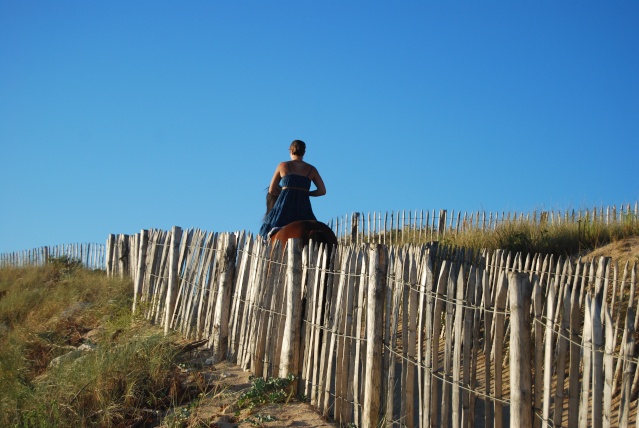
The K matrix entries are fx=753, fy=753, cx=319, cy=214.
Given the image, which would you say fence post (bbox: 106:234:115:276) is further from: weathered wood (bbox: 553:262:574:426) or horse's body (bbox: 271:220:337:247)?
weathered wood (bbox: 553:262:574:426)

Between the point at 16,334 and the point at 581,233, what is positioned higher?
the point at 581,233

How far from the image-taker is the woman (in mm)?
9188

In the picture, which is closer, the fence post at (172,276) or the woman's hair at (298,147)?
the woman's hair at (298,147)

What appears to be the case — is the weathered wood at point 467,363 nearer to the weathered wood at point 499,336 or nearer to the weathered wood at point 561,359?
the weathered wood at point 499,336

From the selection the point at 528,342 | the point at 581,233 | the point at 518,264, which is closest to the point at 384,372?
the point at 528,342

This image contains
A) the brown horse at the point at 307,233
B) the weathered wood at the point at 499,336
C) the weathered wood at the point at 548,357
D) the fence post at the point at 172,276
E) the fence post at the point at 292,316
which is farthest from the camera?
the fence post at the point at 172,276

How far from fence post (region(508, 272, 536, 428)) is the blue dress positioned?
16.4 feet

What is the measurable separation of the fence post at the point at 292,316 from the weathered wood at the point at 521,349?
2.94 m

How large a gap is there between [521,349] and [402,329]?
1.25 metres

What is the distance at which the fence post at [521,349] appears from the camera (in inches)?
172

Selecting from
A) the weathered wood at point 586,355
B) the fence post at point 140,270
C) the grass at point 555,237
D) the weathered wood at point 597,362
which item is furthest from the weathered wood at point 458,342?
the grass at point 555,237

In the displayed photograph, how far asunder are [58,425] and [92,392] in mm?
618

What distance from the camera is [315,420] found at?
6262mm

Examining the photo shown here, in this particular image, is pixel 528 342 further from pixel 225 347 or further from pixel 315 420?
pixel 225 347
